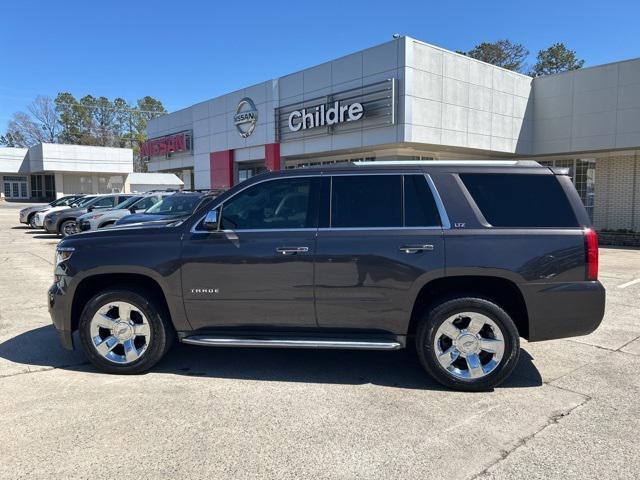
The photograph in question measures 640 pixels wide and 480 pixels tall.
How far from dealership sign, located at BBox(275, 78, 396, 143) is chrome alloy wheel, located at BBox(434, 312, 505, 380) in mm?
13018

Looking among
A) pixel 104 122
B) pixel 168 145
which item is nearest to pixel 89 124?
pixel 104 122

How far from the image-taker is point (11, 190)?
2494 inches

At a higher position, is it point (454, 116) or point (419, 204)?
point (454, 116)

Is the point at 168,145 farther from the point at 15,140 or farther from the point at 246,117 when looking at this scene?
the point at 15,140

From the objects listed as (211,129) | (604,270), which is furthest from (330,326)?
(211,129)

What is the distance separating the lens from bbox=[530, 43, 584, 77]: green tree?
50219 mm

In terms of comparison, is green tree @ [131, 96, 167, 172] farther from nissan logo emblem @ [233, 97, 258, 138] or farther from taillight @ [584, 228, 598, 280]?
taillight @ [584, 228, 598, 280]

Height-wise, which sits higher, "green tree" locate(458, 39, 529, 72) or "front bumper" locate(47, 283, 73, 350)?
"green tree" locate(458, 39, 529, 72)

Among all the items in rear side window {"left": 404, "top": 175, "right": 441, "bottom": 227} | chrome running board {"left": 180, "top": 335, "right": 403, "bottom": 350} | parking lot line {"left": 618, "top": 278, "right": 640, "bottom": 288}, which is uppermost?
rear side window {"left": 404, "top": 175, "right": 441, "bottom": 227}

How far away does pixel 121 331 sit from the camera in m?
4.70

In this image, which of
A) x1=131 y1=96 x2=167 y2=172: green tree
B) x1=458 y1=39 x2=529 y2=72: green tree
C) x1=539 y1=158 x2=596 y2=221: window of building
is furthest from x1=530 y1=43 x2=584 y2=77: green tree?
x1=131 y1=96 x2=167 y2=172: green tree

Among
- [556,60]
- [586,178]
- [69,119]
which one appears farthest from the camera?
[69,119]

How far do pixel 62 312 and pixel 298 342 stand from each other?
2.29 m

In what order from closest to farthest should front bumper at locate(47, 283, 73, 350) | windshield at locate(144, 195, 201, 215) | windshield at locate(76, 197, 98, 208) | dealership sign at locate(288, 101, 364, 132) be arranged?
1. front bumper at locate(47, 283, 73, 350)
2. windshield at locate(144, 195, 201, 215)
3. dealership sign at locate(288, 101, 364, 132)
4. windshield at locate(76, 197, 98, 208)
